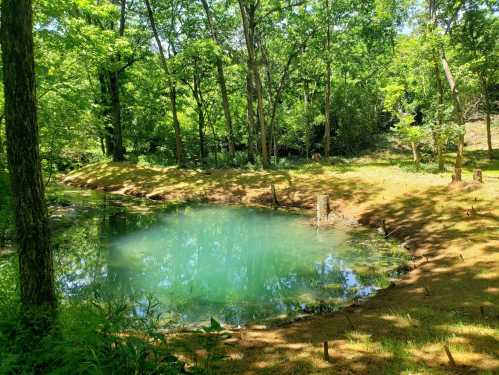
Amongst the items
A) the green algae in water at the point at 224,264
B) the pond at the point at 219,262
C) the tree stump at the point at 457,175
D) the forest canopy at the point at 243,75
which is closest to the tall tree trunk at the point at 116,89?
the forest canopy at the point at 243,75

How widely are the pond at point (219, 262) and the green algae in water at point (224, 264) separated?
0.03m

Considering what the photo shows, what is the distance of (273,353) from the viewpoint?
211 inches

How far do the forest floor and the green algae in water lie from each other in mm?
1113

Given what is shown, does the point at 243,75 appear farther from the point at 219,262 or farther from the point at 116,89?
the point at 219,262

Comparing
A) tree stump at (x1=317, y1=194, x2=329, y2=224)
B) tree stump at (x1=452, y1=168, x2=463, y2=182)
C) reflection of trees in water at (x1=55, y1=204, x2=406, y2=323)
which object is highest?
tree stump at (x1=452, y1=168, x2=463, y2=182)

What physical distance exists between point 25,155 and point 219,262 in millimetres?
8304

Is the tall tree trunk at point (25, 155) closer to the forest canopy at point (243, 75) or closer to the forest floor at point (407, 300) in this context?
the forest floor at point (407, 300)

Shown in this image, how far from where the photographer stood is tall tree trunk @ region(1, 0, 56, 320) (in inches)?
159

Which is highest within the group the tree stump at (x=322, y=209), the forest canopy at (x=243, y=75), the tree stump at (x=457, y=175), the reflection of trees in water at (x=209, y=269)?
the forest canopy at (x=243, y=75)

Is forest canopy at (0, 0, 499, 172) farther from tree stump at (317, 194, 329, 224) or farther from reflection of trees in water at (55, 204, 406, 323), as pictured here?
tree stump at (317, 194, 329, 224)

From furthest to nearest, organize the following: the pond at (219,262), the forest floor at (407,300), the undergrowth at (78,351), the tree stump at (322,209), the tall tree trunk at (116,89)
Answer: the tall tree trunk at (116,89), the tree stump at (322,209), the pond at (219,262), the forest floor at (407,300), the undergrowth at (78,351)

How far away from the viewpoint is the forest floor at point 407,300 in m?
4.83

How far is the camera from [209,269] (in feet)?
36.4

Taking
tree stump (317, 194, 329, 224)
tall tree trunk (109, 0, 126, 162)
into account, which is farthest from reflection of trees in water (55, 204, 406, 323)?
tall tree trunk (109, 0, 126, 162)
